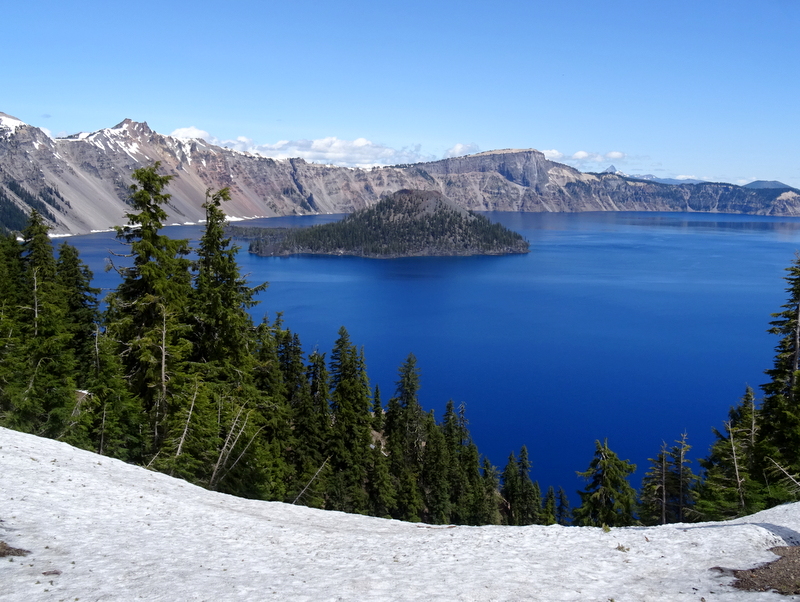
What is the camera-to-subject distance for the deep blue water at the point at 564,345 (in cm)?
6581

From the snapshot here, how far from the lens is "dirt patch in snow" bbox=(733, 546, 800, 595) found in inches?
410

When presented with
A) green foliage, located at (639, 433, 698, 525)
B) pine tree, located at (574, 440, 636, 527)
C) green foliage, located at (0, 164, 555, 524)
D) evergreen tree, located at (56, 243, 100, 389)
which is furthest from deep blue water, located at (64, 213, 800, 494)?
evergreen tree, located at (56, 243, 100, 389)

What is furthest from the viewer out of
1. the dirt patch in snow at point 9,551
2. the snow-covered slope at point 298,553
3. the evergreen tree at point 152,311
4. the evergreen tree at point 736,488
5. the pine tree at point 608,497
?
the pine tree at point 608,497

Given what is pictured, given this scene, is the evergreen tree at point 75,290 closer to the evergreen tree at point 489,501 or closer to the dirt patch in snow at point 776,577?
the evergreen tree at point 489,501

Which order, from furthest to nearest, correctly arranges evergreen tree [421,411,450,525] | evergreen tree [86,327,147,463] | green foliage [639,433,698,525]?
evergreen tree [421,411,450,525]
green foliage [639,433,698,525]
evergreen tree [86,327,147,463]

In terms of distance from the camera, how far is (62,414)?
23.9 meters

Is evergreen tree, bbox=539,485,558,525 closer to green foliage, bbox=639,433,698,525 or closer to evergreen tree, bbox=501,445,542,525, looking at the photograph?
evergreen tree, bbox=501,445,542,525

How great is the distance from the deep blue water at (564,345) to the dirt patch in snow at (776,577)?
1844 inches

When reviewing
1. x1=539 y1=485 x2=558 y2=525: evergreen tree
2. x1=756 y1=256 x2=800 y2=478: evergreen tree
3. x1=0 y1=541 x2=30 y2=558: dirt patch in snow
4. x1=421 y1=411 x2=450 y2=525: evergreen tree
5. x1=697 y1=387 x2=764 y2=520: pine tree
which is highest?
x1=0 y1=541 x2=30 y2=558: dirt patch in snow

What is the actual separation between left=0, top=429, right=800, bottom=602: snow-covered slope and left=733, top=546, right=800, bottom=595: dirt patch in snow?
1.14ft

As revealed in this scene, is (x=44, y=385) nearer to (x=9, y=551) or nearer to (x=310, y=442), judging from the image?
(x=310, y=442)

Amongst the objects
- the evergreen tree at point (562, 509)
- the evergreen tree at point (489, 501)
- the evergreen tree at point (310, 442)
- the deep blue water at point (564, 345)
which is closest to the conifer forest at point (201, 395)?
the evergreen tree at point (310, 442)

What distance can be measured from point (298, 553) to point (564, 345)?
89187 millimetres

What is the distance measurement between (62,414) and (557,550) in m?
20.7
